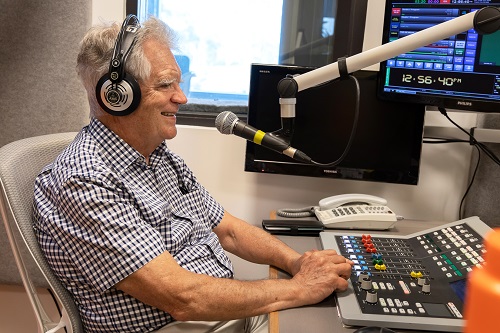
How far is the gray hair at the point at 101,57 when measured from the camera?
4.08 ft

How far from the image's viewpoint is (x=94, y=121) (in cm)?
128

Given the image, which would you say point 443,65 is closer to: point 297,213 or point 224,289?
point 297,213

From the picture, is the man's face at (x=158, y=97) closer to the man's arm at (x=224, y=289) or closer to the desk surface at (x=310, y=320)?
the man's arm at (x=224, y=289)

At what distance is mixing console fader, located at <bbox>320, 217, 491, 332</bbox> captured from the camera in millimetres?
975

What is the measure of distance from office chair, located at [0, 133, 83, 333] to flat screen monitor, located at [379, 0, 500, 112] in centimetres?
95

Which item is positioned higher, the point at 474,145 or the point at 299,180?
the point at 474,145

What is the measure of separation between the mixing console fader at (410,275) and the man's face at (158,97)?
45cm

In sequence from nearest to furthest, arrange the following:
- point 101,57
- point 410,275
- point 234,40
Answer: point 410,275 < point 101,57 < point 234,40

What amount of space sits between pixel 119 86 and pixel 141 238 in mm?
313

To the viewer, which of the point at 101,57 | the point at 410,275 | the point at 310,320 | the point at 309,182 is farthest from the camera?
the point at 309,182

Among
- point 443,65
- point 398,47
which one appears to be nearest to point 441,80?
point 443,65

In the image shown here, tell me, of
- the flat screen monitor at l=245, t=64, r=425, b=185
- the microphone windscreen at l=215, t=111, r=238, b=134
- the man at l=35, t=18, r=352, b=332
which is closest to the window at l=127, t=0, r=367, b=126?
the flat screen monitor at l=245, t=64, r=425, b=185

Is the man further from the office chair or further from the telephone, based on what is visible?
the telephone

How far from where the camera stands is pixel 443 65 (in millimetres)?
1560
